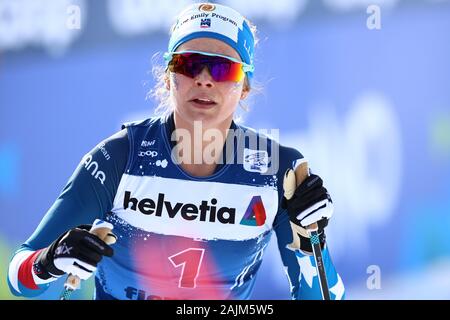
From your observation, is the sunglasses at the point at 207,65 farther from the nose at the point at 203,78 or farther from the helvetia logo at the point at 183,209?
the helvetia logo at the point at 183,209

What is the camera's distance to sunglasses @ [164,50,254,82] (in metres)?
3.12

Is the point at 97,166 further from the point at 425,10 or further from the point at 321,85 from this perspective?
the point at 425,10

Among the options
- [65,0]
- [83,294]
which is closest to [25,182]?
[83,294]

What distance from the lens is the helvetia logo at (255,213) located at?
321 cm

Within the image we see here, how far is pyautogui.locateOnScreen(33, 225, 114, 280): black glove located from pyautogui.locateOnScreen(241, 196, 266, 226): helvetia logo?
0.65m

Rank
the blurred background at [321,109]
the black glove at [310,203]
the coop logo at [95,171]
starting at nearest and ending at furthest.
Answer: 1. the black glove at [310,203]
2. the coop logo at [95,171]
3. the blurred background at [321,109]

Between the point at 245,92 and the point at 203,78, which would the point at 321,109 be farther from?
the point at 203,78

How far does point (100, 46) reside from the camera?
5.02m

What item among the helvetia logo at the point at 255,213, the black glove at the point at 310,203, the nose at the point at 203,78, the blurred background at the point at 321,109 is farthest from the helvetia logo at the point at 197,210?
the blurred background at the point at 321,109

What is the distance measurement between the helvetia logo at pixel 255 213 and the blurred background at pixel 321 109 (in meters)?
1.40

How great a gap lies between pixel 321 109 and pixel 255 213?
1.62m

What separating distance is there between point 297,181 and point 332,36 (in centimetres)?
196

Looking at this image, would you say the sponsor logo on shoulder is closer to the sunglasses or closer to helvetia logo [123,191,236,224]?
helvetia logo [123,191,236,224]

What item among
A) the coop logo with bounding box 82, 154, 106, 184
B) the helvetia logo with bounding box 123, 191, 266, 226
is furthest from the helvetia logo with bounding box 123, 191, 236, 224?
the coop logo with bounding box 82, 154, 106, 184
